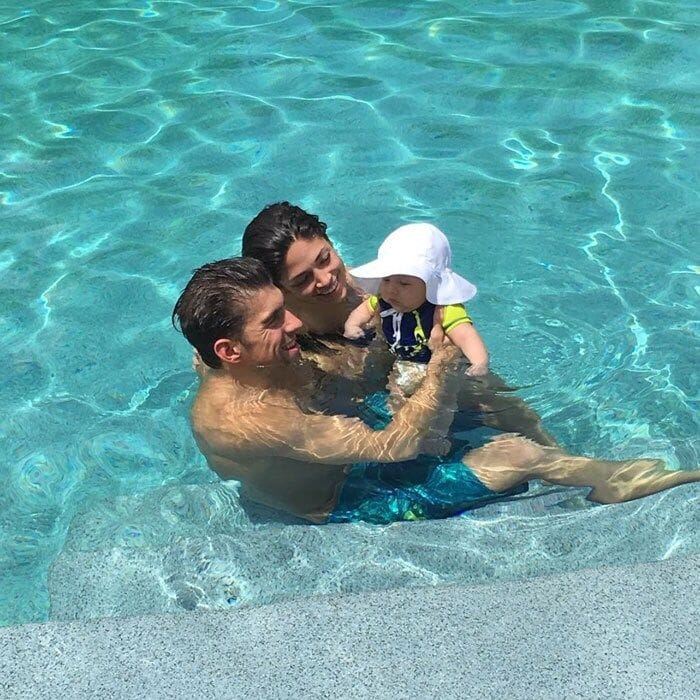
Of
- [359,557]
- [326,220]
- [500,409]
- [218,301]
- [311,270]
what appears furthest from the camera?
[326,220]

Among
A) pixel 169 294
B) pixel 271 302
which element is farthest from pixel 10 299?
pixel 271 302

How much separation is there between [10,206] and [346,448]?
360 centimetres

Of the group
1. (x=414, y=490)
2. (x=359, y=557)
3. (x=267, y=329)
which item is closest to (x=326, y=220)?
(x=414, y=490)

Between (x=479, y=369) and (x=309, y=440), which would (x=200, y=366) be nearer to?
(x=309, y=440)

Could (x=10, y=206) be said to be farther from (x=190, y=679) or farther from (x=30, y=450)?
(x=190, y=679)

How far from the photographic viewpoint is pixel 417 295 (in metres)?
4.14

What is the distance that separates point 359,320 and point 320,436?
2.30 ft

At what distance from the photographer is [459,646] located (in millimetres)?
3232

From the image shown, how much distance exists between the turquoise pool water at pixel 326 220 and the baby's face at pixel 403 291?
0.90 metres

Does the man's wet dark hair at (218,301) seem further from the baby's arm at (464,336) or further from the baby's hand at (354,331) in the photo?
the baby's arm at (464,336)

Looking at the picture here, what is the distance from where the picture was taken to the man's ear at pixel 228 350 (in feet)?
12.3

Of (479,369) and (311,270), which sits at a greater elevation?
(311,270)

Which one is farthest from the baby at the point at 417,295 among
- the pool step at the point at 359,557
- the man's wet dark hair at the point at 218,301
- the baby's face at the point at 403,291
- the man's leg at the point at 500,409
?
the pool step at the point at 359,557

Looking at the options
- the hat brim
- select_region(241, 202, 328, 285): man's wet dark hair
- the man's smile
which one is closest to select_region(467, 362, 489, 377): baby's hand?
the hat brim
